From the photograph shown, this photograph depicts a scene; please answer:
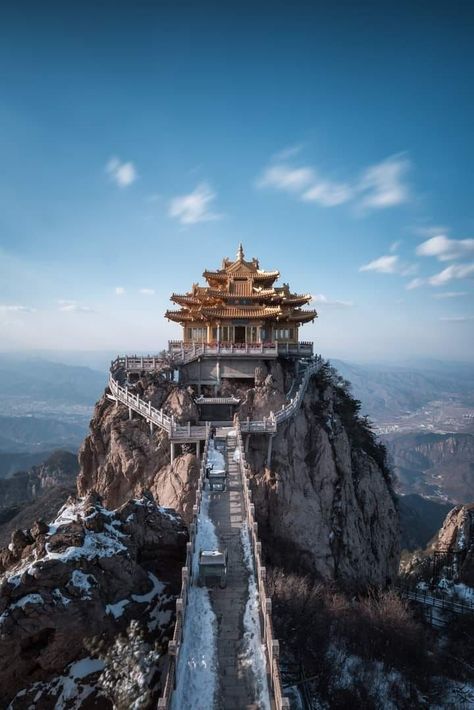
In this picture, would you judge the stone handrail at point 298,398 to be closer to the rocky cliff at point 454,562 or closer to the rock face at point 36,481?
the rocky cliff at point 454,562

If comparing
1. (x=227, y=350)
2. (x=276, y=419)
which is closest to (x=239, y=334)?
(x=227, y=350)

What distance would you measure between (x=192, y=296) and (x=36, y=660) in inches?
1068

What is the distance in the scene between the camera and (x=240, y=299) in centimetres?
3516

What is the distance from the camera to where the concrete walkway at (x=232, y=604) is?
10.4m

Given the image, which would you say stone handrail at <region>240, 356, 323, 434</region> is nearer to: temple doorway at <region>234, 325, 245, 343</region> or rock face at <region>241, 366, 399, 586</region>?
rock face at <region>241, 366, 399, 586</region>

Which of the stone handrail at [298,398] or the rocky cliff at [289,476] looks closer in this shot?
the rocky cliff at [289,476]

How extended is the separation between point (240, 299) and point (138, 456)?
14.8 m

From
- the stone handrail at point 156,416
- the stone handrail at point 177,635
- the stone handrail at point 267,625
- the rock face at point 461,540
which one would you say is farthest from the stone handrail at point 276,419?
the rock face at point 461,540

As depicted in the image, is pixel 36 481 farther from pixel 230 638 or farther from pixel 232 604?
pixel 230 638

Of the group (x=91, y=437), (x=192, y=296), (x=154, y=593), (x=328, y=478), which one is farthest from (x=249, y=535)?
(x=192, y=296)

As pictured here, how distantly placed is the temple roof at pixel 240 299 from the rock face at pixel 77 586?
1972cm

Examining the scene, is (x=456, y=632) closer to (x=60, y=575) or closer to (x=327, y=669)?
(x=327, y=669)

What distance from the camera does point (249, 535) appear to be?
1608cm

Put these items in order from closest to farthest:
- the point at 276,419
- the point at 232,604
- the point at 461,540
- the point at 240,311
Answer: the point at 232,604 < the point at 276,419 < the point at 240,311 < the point at 461,540
